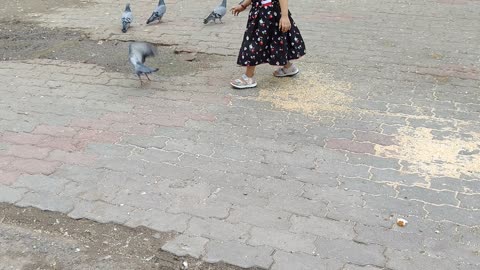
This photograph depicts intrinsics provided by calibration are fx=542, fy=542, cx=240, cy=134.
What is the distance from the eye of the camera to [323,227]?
10.8ft

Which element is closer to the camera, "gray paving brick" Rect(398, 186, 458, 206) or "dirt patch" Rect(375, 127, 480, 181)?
"gray paving brick" Rect(398, 186, 458, 206)

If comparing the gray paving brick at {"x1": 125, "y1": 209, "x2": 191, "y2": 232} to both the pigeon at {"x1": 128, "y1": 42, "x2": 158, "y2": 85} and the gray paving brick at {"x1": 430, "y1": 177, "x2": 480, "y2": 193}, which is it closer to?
the gray paving brick at {"x1": 430, "y1": 177, "x2": 480, "y2": 193}

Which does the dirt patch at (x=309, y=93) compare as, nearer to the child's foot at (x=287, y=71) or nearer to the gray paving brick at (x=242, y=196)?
the child's foot at (x=287, y=71)

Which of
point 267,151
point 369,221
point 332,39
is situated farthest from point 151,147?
point 332,39

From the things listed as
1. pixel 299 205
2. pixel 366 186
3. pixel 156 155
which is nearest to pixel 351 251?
pixel 299 205

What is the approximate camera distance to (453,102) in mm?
4945

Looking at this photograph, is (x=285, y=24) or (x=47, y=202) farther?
(x=285, y=24)

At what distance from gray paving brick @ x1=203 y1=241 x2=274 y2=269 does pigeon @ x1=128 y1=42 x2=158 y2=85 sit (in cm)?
259

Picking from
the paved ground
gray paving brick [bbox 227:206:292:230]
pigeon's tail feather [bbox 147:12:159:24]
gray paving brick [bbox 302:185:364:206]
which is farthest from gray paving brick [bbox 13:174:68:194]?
pigeon's tail feather [bbox 147:12:159:24]

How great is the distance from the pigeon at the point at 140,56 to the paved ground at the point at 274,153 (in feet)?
0.68

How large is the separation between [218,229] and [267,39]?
8.09 feet

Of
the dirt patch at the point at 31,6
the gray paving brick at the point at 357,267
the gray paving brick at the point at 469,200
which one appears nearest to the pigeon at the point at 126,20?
the dirt patch at the point at 31,6

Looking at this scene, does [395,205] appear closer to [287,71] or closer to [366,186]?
[366,186]

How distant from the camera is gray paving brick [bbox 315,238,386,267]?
3010 mm
